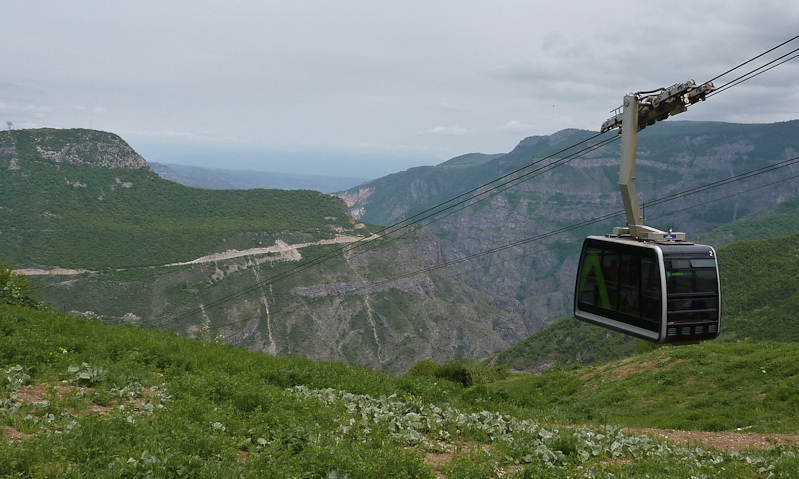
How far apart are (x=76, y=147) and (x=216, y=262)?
77.5 m

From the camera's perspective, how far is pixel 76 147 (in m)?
152

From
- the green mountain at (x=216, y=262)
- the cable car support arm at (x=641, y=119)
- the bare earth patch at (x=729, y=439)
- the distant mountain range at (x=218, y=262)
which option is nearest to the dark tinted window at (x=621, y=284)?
the cable car support arm at (x=641, y=119)

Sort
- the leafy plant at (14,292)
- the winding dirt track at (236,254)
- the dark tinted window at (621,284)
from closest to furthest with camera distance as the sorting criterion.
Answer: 1. the dark tinted window at (621,284)
2. the leafy plant at (14,292)
3. the winding dirt track at (236,254)

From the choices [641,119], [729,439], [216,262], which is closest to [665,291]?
[729,439]

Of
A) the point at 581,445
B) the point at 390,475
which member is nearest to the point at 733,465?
the point at 581,445

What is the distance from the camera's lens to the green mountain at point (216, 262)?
309 ft

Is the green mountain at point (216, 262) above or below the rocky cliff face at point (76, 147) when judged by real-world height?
below

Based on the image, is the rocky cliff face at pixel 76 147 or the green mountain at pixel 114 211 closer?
the green mountain at pixel 114 211

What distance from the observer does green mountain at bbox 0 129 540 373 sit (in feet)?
309

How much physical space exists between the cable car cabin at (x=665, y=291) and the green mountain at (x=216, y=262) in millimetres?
77503

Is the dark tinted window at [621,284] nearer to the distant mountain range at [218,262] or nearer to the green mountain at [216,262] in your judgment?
the distant mountain range at [218,262]

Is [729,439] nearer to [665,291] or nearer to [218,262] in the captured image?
[665,291]

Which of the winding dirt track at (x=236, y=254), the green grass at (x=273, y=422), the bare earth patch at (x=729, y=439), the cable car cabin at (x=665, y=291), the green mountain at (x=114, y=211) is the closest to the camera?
the green grass at (x=273, y=422)

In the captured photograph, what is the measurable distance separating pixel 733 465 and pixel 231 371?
1077 centimetres
